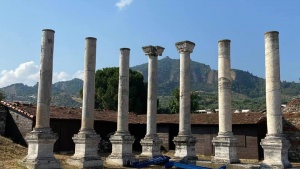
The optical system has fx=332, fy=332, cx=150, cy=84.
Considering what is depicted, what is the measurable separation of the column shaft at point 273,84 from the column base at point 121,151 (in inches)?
311

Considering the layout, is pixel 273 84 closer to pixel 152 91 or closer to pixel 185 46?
pixel 185 46

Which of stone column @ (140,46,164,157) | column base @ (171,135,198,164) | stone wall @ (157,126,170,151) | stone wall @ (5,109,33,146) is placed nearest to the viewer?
column base @ (171,135,198,164)

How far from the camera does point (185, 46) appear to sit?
20.2m

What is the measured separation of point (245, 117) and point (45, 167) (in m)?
18.1

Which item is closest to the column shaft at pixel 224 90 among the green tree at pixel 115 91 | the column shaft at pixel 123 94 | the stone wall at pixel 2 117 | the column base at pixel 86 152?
the column shaft at pixel 123 94

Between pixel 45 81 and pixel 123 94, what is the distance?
5.72m

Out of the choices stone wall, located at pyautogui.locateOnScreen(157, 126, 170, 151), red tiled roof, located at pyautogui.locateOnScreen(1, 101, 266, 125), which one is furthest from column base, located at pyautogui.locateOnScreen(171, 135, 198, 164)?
stone wall, located at pyautogui.locateOnScreen(157, 126, 170, 151)

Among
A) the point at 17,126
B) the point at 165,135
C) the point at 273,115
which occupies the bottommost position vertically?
the point at 165,135

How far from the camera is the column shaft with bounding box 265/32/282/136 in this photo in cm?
1573

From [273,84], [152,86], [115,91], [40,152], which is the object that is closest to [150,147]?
[152,86]

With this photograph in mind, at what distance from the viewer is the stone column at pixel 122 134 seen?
1900 cm

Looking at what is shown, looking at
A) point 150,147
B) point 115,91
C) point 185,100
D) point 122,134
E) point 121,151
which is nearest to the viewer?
point 121,151

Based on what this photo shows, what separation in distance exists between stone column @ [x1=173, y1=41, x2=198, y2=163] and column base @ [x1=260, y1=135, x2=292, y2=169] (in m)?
4.75

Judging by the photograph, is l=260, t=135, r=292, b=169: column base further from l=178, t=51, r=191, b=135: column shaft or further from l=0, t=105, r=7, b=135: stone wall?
l=0, t=105, r=7, b=135: stone wall
